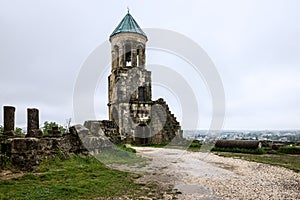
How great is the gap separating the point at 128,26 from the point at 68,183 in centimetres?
2036

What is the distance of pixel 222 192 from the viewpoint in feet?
21.4

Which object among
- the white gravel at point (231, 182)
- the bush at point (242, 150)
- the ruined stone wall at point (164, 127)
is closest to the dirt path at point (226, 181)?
the white gravel at point (231, 182)

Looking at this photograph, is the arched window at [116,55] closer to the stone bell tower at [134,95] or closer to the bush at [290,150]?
the stone bell tower at [134,95]

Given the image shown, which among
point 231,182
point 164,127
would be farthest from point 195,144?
point 231,182

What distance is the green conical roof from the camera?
980 inches

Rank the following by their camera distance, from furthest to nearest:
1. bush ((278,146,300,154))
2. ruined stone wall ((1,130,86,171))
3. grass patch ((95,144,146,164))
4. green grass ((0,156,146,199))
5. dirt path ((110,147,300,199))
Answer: bush ((278,146,300,154))
grass patch ((95,144,146,164))
ruined stone wall ((1,130,86,171))
dirt path ((110,147,300,199))
green grass ((0,156,146,199))

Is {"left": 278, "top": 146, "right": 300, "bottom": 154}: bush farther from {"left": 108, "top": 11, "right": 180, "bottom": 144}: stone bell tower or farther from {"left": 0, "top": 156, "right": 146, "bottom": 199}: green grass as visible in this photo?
{"left": 0, "top": 156, "right": 146, "bottom": 199}: green grass

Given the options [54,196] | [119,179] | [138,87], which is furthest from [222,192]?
[138,87]

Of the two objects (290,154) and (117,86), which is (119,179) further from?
(117,86)

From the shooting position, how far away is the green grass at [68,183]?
6.04 metres

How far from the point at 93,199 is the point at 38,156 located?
4279 millimetres

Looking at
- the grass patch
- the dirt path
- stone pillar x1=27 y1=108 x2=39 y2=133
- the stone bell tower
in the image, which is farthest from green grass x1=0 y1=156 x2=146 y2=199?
the stone bell tower

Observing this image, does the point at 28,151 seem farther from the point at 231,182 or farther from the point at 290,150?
the point at 290,150

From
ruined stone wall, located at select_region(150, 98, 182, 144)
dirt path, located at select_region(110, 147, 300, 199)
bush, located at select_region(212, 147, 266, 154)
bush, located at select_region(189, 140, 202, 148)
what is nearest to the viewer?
dirt path, located at select_region(110, 147, 300, 199)
